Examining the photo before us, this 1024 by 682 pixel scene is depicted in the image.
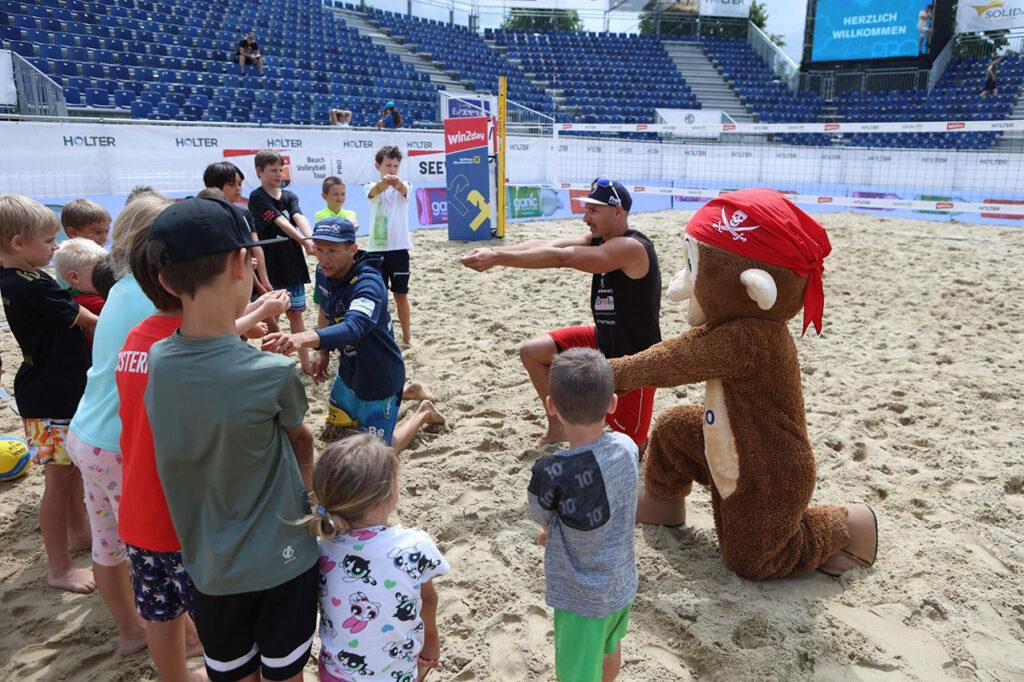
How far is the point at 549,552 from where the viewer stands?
2.03 metres

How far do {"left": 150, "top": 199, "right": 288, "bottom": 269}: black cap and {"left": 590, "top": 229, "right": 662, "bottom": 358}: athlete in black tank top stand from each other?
236 centimetres

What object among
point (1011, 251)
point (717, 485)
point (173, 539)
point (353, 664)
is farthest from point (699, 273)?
point (1011, 251)

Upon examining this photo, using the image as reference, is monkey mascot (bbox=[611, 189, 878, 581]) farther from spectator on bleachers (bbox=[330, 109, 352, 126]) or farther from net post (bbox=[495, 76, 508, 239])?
spectator on bleachers (bbox=[330, 109, 352, 126])

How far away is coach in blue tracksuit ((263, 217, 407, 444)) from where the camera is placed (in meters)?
3.04

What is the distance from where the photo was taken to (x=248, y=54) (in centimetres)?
1627

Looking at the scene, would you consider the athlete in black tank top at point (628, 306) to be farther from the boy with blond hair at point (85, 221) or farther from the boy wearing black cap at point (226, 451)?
the boy with blond hair at point (85, 221)

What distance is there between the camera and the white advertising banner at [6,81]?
10.7 m

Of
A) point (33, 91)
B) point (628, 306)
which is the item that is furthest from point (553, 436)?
point (33, 91)

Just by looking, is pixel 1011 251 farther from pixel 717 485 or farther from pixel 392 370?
pixel 392 370

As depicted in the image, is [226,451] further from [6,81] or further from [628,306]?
[6,81]

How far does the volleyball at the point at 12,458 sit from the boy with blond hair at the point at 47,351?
114 centimetres

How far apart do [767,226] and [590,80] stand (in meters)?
25.8

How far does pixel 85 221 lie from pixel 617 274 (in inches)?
102

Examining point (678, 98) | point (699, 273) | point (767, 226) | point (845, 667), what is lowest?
point (845, 667)
